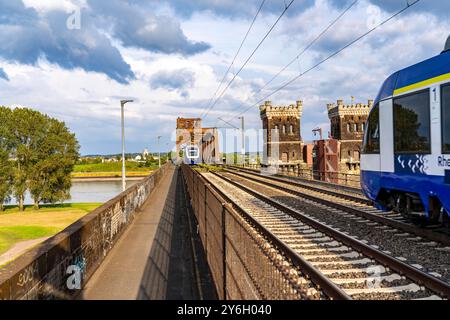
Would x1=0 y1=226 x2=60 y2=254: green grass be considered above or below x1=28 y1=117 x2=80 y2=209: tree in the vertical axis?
below

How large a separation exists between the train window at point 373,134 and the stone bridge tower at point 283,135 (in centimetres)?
6678

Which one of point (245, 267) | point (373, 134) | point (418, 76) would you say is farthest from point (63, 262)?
point (373, 134)

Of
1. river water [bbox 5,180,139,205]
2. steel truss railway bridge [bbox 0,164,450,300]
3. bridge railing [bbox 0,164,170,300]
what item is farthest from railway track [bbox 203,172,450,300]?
river water [bbox 5,180,139,205]

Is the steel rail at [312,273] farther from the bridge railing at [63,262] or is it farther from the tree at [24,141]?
the tree at [24,141]

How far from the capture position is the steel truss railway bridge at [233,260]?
484 centimetres

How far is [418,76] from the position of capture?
891cm

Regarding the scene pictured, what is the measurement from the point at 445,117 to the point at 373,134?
3.20m

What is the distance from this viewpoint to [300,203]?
17281 mm

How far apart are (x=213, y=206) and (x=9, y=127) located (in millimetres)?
70452

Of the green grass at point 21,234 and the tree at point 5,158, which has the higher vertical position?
the tree at point 5,158

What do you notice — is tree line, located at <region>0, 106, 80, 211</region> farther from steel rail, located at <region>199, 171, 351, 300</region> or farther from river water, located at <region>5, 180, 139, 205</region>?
steel rail, located at <region>199, 171, 351, 300</region>

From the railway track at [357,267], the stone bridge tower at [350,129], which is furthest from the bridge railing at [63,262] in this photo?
the stone bridge tower at [350,129]

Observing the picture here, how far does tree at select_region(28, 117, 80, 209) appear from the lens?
2697 inches
